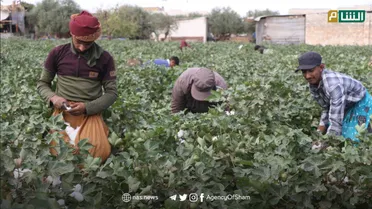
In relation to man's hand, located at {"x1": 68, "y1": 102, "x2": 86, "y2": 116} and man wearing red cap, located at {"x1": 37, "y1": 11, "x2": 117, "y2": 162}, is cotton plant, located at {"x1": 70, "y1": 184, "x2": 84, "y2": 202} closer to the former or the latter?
man wearing red cap, located at {"x1": 37, "y1": 11, "x2": 117, "y2": 162}

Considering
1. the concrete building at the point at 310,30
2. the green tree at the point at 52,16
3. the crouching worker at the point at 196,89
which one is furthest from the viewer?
the green tree at the point at 52,16

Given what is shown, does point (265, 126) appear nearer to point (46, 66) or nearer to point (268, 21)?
point (46, 66)

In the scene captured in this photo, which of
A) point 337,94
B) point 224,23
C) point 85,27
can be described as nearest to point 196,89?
point 337,94

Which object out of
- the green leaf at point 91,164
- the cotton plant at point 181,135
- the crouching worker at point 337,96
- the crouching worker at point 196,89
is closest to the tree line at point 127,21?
the crouching worker at point 196,89

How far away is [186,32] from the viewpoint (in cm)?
8031

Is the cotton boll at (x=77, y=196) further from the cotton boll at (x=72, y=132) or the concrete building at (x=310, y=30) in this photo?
the concrete building at (x=310, y=30)

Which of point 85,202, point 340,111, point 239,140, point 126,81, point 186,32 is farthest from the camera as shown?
point 186,32

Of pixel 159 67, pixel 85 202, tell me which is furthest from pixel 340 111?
pixel 159 67

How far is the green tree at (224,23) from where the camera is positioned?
269 ft

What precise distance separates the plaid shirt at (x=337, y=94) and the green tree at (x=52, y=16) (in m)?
44.8

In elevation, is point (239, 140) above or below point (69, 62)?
below

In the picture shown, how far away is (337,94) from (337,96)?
2cm

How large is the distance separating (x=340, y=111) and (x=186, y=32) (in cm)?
7656

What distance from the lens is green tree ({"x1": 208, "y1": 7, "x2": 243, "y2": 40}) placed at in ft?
269
